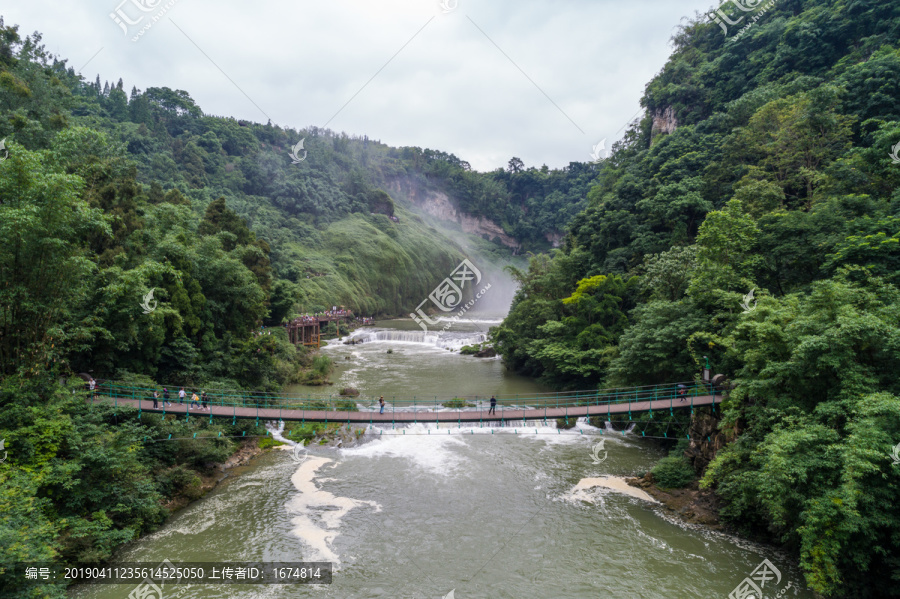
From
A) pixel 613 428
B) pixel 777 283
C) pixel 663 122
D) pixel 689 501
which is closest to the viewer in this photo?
pixel 689 501

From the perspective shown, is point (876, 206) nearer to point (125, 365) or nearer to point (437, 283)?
point (125, 365)

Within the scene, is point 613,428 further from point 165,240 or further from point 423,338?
point 423,338

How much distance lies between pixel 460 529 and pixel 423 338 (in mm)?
29057

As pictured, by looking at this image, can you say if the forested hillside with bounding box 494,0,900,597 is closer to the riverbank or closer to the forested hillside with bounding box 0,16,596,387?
the riverbank

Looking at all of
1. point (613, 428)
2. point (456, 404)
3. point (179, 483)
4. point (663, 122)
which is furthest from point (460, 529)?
point (663, 122)

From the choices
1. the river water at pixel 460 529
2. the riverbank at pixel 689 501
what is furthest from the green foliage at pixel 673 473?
the river water at pixel 460 529

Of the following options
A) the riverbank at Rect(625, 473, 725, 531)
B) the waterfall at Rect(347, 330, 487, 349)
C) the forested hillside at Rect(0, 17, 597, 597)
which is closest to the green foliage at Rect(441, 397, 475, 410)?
the forested hillside at Rect(0, 17, 597, 597)

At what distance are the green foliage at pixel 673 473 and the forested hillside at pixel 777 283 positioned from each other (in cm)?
145

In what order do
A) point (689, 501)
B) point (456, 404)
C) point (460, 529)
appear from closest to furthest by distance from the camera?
1. point (460, 529)
2. point (689, 501)
3. point (456, 404)

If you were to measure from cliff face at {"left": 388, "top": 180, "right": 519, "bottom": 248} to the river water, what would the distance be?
97.9 meters

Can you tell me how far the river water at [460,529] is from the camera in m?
9.74

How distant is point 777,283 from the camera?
53.0ft

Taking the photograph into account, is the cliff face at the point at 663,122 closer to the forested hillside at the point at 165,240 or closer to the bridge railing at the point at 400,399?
the bridge railing at the point at 400,399

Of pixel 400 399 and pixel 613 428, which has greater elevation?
pixel 400 399
